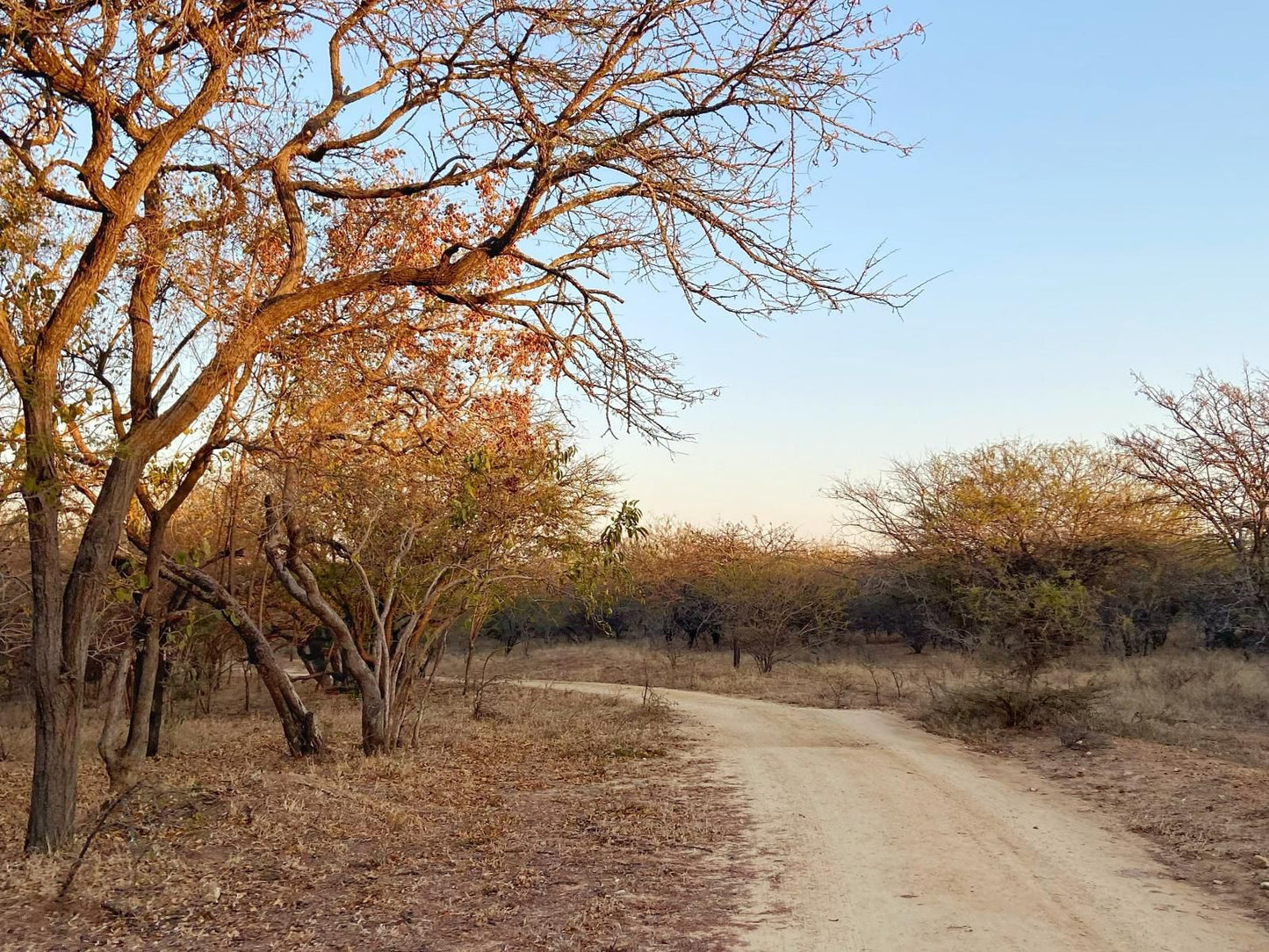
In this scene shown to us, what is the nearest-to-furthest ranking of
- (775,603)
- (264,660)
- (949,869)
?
(949,869), (264,660), (775,603)

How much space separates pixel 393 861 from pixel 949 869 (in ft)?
12.2

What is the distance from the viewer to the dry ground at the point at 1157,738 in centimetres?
684

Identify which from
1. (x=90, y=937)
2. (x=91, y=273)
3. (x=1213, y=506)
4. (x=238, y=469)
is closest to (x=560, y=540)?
(x=238, y=469)

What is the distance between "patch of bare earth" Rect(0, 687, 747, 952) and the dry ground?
3.37m

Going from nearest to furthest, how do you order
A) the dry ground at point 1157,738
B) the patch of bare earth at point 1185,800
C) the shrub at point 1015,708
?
the patch of bare earth at point 1185,800
the dry ground at point 1157,738
the shrub at point 1015,708

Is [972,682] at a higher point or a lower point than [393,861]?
higher

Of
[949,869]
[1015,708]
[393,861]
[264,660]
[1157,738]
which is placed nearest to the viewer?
[949,869]

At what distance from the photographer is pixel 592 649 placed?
124 ft

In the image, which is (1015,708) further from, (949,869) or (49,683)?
(49,683)

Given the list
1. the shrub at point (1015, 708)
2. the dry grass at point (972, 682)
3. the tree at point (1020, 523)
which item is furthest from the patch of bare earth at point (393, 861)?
the tree at point (1020, 523)

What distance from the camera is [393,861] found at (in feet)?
20.8

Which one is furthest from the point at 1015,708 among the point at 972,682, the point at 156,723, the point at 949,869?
the point at 156,723

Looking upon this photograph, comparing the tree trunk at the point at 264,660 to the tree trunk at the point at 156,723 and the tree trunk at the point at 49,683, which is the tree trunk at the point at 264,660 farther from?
the tree trunk at the point at 49,683

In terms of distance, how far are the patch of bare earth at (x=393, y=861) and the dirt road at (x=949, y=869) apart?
463mm
